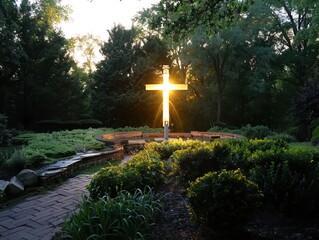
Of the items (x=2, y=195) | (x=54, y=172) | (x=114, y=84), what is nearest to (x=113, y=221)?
(x=2, y=195)

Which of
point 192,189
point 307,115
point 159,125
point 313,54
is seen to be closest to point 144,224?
point 192,189

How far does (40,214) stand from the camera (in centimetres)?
402

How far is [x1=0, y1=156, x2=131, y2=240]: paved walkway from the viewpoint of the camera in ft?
11.2

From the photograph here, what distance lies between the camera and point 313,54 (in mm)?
20688

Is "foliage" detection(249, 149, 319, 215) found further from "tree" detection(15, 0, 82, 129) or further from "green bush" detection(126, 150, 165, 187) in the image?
"tree" detection(15, 0, 82, 129)

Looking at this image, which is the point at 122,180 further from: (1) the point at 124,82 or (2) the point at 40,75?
(2) the point at 40,75

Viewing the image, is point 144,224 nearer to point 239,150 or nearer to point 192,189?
point 192,189

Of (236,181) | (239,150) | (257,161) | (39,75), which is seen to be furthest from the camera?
(39,75)

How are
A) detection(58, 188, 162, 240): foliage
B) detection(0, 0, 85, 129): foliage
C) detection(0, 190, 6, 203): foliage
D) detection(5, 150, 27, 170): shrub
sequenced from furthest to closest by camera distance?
1. detection(0, 0, 85, 129): foliage
2. detection(5, 150, 27, 170): shrub
3. detection(0, 190, 6, 203): foliage
4. detection(58, 188, 162, 240): foliage

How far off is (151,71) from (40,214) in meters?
16.0

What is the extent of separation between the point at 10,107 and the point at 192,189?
18805 millimetres

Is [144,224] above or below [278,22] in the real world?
below

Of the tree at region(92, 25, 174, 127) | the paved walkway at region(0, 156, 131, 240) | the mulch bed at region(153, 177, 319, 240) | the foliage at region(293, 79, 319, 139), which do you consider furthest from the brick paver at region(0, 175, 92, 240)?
the tree at region(92, 25, 174, 127)

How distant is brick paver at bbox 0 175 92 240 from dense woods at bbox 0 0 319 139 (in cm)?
1373
